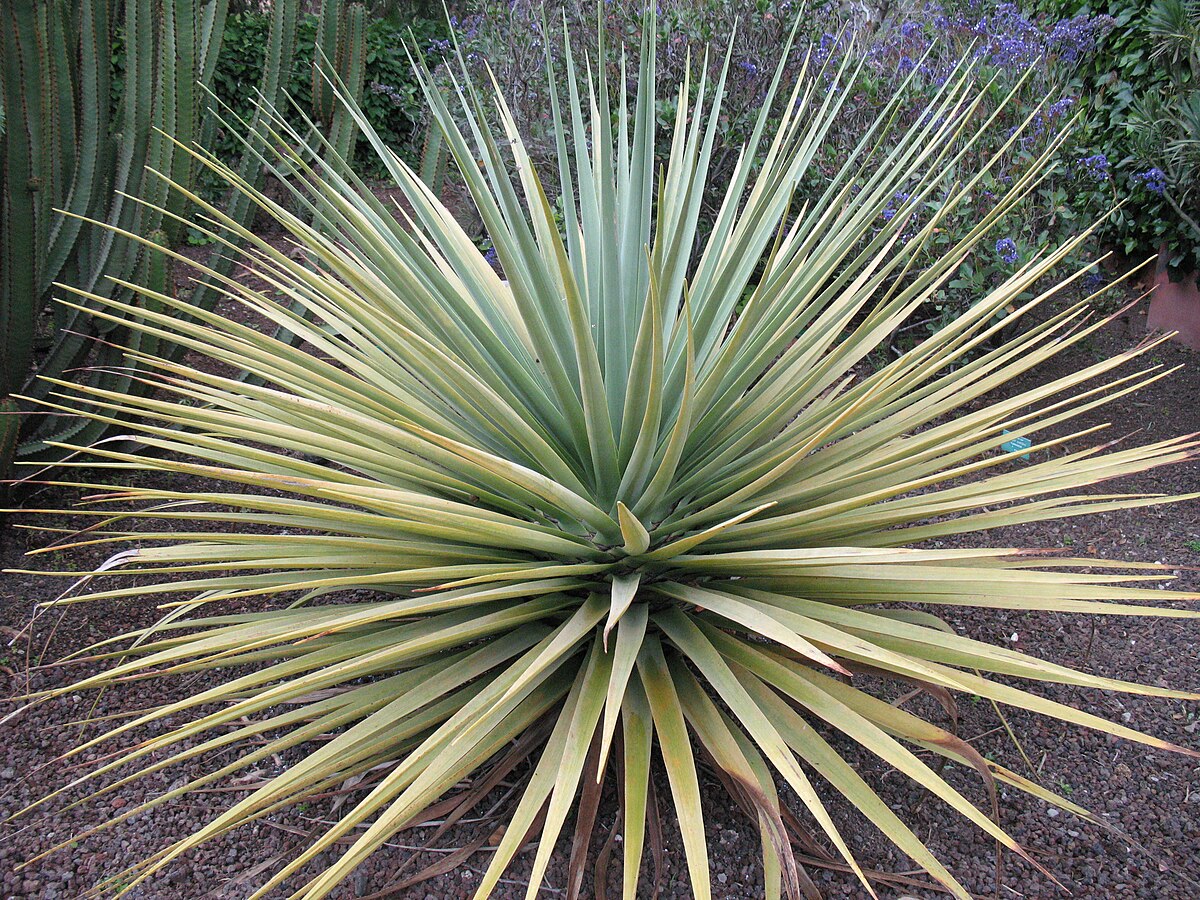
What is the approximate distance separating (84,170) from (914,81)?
3399mm

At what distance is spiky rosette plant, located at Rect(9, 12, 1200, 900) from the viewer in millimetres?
1294

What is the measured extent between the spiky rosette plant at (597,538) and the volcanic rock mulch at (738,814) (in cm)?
8

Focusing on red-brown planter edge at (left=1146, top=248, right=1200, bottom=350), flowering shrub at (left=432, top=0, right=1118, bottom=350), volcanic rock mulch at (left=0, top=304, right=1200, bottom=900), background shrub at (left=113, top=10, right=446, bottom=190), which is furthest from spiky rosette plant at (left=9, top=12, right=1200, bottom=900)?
background shrub at (left=113, top=10, right=446, bottom=190)

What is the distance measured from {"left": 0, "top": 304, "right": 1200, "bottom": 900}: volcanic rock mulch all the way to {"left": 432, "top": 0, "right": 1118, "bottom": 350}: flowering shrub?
1.68m

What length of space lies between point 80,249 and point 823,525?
8.32 ft

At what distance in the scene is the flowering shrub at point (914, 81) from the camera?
3654 millimetres

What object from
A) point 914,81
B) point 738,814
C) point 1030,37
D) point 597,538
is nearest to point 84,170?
point 597,538

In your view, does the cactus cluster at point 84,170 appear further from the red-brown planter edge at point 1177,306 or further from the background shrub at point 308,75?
the red-brown planter edge at point 1177,306

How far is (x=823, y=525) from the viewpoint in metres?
1.55

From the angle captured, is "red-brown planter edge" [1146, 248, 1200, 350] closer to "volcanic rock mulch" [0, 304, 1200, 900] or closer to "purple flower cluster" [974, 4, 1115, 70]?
"purple flower cluster" [974, 4, 1115, 70]

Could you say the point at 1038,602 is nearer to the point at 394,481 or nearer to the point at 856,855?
the point at 856,855

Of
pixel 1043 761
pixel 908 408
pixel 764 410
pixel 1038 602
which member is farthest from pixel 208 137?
Result: pixel 1043 761

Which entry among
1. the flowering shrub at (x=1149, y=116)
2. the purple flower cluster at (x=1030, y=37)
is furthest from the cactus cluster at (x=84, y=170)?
the flowering shrub at (x=1149, y=116)

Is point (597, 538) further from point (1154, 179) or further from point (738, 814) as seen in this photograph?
point (1154, 179)
